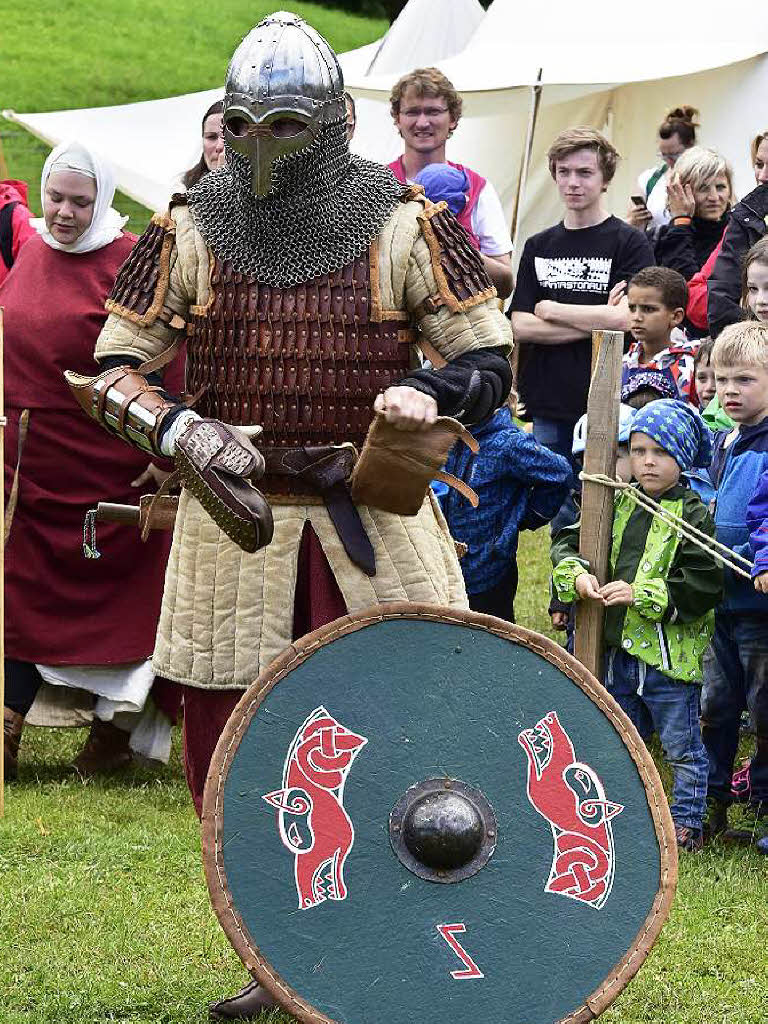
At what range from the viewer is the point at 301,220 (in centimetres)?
334

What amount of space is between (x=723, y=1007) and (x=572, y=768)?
99cm

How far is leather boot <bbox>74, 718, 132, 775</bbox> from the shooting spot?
566 centimetres

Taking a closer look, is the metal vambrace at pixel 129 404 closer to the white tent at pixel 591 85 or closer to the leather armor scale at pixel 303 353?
the leather armor scale at pixel 303 353

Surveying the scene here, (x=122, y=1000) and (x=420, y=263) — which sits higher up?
(x=420, y=263)

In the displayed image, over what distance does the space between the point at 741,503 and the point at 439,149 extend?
225 centimetres

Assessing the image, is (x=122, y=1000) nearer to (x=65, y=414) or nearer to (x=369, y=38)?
(x=65, y=414)

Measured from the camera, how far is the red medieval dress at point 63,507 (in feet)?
17.9

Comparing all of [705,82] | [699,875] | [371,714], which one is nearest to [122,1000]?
[371,714]

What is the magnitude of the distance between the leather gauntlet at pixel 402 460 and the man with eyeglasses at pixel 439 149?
307cm

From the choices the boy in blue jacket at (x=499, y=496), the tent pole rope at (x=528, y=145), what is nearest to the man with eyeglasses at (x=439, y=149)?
the boy in blue jacket at (x=499, y=496)

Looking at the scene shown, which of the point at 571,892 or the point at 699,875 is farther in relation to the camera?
the point at 699,875

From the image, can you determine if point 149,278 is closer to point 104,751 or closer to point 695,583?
point 695,583

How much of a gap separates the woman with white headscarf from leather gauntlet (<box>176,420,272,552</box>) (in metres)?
2.38

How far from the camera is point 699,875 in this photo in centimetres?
452
